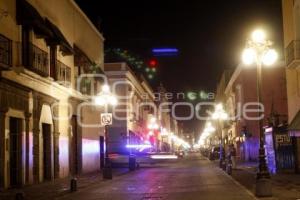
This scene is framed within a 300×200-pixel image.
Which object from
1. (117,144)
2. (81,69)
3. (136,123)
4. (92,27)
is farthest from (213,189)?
(136,123)

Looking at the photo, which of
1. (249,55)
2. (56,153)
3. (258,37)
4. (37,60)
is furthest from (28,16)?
(258,37)

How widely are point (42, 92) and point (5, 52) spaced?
6666mm

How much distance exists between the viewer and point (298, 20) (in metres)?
30.3

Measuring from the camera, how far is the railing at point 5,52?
24.2 metres

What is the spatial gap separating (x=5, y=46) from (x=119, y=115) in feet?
127

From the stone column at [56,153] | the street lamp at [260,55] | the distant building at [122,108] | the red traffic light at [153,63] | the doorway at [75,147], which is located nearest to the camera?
the street lamp at [260,55]

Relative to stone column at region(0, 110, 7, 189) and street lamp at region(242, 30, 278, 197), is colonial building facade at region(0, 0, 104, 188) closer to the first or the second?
stone column at region(0, 110, 7, 189)

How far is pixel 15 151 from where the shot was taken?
27.9m

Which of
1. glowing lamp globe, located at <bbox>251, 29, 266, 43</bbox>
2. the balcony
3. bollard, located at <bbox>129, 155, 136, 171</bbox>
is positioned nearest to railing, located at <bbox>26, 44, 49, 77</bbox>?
glowing lamp globe, located at <bbox>251, 29, 266, 43</bbox>

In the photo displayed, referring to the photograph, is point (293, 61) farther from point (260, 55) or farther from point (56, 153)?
point (56, 153)

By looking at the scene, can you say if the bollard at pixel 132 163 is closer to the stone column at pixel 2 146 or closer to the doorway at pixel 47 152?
the doorway at pixel 47 152

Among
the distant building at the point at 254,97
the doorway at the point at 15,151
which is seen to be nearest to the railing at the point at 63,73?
the doorway at the point at 15,151

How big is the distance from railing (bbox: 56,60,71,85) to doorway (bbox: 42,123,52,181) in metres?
2.76

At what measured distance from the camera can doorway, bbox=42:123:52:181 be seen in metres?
32.9
